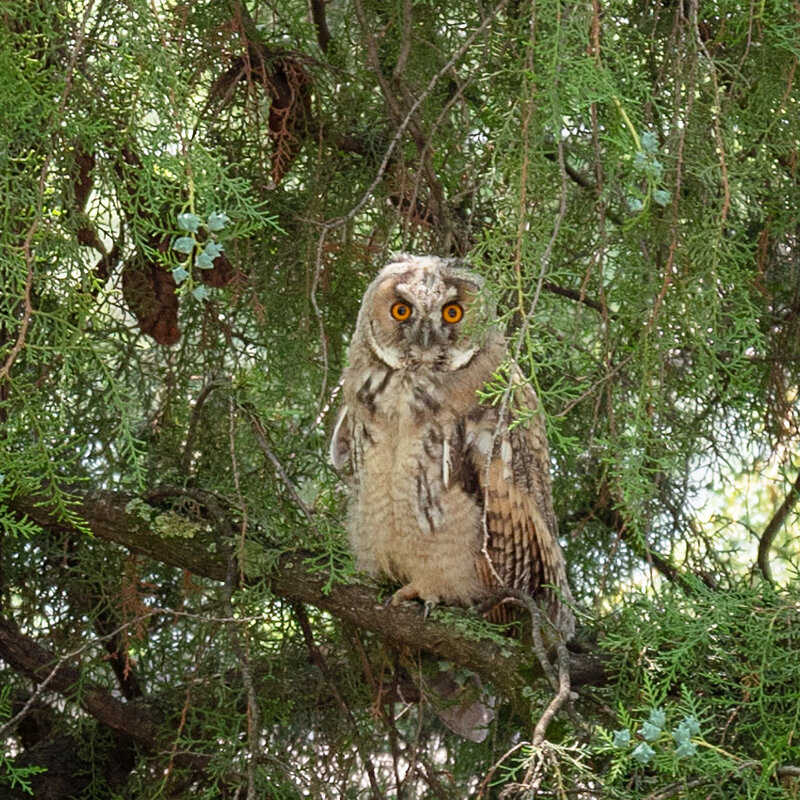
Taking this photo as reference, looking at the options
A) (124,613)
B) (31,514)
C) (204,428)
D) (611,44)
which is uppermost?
(611,44)

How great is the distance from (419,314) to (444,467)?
1.23ft

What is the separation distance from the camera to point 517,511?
2.93 metres

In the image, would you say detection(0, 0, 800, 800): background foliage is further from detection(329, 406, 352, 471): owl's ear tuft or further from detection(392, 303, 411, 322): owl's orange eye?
detection(392, 303, 411, 322): owl's orange eye

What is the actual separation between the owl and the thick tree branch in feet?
0.68

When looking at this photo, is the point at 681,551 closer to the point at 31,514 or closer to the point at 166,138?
the point at 31,514

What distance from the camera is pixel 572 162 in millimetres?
2775

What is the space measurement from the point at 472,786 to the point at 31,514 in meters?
1.38

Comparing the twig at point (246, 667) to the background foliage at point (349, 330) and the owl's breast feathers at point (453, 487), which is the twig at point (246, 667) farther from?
the owl's breast feathers at point (453, 487)

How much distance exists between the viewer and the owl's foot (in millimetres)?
2744

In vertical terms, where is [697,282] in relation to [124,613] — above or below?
above

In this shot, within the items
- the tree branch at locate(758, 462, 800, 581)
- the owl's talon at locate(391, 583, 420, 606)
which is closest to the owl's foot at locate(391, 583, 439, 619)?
the owl's talon at locate(391, 583, 420, 606)

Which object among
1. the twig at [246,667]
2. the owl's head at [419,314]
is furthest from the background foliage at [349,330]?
the owl's head at [419,314]

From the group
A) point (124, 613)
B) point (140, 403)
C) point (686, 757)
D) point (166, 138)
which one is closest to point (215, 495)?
point (124, 613)

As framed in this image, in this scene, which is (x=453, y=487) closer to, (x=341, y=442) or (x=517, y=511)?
(x=517, y=511)
